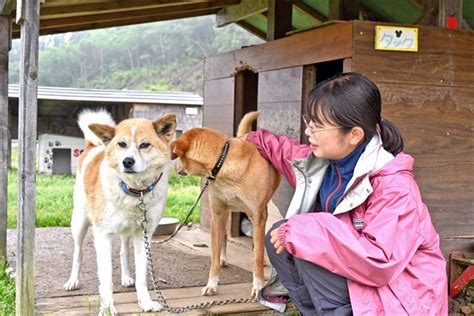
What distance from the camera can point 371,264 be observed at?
7.70 feet

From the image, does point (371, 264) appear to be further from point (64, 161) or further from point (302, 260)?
point (64, 161)

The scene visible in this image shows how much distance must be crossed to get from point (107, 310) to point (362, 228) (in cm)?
162

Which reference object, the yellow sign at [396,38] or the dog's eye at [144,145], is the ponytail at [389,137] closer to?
the yellow sign at [396,38]

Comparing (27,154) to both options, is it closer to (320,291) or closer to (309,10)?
(320,291)

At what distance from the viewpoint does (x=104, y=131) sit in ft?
11.1

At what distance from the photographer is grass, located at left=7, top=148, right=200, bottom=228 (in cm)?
739

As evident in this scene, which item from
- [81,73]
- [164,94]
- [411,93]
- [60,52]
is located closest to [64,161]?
[164,94]

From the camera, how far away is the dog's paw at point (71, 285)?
385cm

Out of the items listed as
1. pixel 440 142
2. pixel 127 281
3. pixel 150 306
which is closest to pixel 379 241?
pixel 150 306

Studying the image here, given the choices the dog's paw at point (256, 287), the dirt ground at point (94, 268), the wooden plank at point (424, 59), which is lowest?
the dirt ground at point (94, 268)

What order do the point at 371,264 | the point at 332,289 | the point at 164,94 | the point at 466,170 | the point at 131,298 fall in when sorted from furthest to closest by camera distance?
the point at 164,94
the point at 466,170
the point at 131,298
the point at 332,289
the point at 371,264

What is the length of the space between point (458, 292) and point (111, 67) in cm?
3626

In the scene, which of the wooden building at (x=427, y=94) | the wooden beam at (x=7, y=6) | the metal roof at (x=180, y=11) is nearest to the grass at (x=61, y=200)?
the metal roof at (x=180, y=11)

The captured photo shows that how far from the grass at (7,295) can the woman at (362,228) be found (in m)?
1.89
